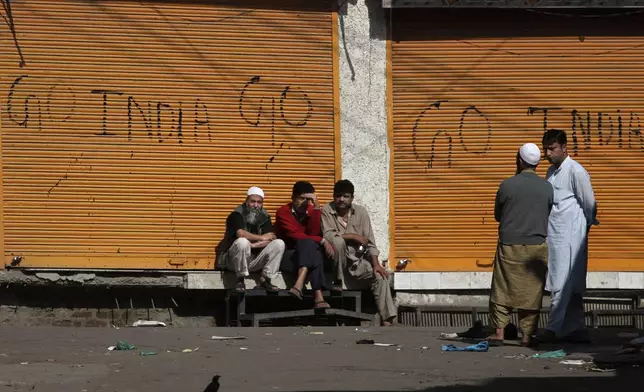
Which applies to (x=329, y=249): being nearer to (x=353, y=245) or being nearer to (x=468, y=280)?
(x=353, y=245)

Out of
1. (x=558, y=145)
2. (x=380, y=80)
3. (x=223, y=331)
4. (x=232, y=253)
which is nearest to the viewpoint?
Answer: (x=558, y=145)

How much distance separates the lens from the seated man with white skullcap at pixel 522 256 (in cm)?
1162

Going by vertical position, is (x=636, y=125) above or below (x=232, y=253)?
above

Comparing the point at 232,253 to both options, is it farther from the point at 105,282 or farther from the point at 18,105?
the point at 18,105

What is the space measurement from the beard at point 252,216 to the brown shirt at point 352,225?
0.72 m

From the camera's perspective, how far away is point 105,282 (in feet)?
49.1

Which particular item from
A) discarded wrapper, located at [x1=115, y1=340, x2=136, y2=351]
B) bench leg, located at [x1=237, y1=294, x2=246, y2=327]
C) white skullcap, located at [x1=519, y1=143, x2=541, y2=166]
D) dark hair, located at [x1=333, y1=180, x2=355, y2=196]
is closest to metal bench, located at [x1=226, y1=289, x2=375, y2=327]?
bench leg, located at [x1=237, y1=294, x2=246, y2=327]

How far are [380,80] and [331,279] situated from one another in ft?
7.94

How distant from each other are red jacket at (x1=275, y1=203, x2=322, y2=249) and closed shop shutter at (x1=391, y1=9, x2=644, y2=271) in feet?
3.69

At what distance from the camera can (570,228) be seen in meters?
12.1

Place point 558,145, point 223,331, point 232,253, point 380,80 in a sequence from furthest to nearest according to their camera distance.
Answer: point 380,80, point 232,253, point 223,331, point 558,145

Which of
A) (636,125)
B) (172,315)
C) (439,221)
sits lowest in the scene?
(172,315)

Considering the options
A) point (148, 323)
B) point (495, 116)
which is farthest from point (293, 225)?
point (495, 116)

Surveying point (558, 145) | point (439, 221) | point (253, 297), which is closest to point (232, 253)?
point (253, 297)
